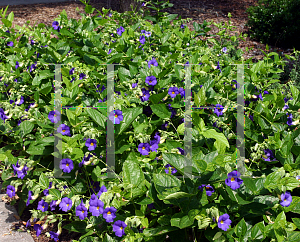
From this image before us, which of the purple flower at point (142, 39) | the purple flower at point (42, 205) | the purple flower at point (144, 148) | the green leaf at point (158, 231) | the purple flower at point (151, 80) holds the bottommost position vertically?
the purple flower at point (42, 205)

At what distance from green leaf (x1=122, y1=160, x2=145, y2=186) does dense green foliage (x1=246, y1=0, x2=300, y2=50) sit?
18.8 ft

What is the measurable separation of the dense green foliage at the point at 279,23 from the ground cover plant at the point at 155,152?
14.0 ft

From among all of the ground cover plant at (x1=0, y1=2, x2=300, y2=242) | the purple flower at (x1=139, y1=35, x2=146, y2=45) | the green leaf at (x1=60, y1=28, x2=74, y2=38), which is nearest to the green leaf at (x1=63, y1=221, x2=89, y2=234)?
the ground cover plant at (x1=0, y1=2, x2=300, y2=242)

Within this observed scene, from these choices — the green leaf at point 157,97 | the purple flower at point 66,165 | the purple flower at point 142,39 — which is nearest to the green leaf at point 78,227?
the purple flower at point 66,165

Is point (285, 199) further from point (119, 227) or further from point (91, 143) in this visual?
point (91, 143)

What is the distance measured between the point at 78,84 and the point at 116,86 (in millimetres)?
308

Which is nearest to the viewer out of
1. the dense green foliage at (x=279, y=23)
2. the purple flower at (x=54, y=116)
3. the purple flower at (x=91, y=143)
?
the purple flower at (x=91, y=143)

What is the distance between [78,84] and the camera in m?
2.14

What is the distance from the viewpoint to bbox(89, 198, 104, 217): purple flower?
145 cm

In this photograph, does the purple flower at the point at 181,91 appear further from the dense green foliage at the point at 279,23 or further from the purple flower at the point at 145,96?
the dense green foliage at the point at 279,23

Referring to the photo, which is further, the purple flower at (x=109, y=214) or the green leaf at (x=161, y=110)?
the green leaf at (x=161, y=110)

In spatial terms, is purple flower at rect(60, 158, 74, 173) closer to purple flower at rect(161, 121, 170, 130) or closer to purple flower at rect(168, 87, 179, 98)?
purple flower at rect(161, 121, 170, 130)

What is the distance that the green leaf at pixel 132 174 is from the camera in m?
1.50

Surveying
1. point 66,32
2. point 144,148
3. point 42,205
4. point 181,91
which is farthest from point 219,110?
point 66,32
